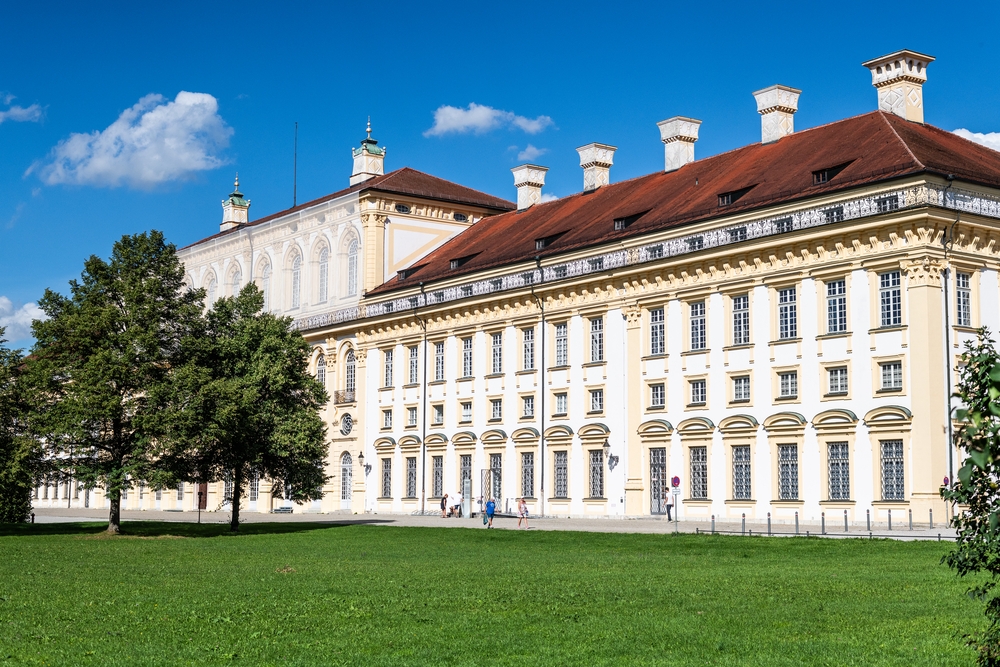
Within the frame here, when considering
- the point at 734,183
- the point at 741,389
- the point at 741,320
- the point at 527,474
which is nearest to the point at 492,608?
the point at 741,389

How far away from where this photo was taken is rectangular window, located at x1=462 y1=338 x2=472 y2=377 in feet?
200

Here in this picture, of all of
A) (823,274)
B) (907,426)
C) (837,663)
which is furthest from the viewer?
(823,274)

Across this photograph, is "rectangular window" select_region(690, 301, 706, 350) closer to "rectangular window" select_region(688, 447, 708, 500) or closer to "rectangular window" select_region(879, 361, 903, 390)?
"rectangular window" select_region(688, 447, 708, 500)

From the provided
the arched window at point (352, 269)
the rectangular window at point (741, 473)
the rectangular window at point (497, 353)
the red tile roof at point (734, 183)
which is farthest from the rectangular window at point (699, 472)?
the arched window at point (352, 269)

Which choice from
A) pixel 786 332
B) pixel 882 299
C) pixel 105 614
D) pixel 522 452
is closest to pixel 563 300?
pixel 522 452

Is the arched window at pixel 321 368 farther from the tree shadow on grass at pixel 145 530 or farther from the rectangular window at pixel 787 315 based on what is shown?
the rectangular window at pixel 787 315

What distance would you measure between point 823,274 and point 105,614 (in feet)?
110

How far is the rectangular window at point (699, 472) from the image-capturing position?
48719 mm

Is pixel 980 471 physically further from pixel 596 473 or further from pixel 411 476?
pixel 411 476

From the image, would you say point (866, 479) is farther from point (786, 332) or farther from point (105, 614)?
point (105, 614)

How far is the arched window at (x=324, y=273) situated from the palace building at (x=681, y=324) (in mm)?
205

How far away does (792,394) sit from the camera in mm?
45625

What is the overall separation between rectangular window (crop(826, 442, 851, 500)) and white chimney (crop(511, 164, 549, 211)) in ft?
99.3

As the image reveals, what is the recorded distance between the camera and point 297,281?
250ft
